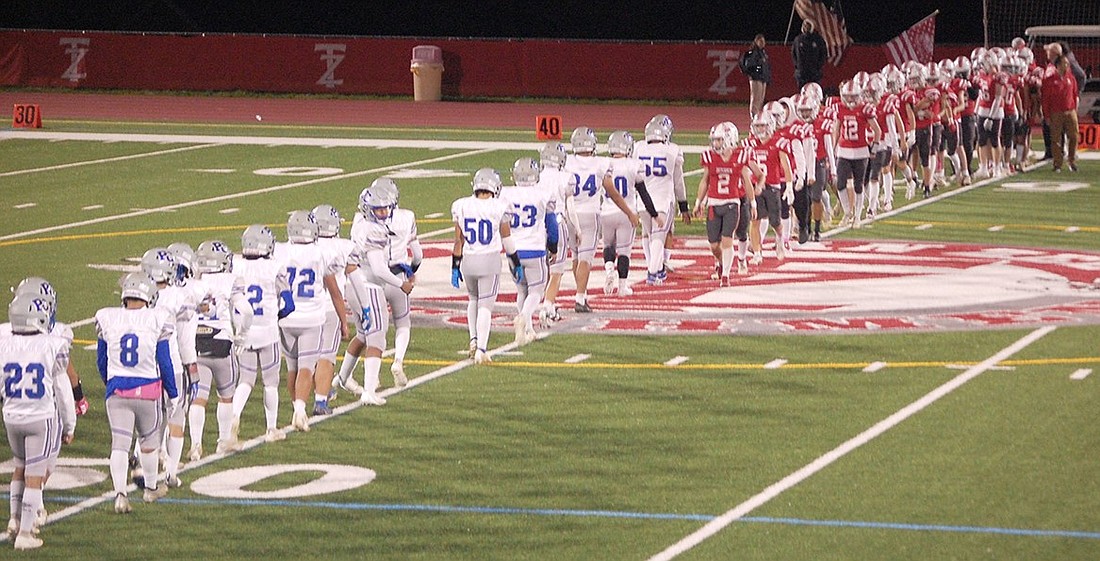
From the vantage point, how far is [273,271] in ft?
44.6

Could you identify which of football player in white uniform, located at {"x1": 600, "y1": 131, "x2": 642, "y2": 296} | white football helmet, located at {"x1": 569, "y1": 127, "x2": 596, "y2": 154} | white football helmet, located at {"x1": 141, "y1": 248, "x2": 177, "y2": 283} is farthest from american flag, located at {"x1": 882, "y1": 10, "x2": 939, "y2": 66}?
white football helmet, located at {"x1": 141, "y1": 248, "x2": 177, "y2": 283}

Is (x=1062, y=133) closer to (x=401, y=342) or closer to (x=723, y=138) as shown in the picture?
(x=723, y=138)

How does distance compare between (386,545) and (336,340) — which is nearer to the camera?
(386,545)

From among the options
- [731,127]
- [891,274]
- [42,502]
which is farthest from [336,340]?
[891,274]

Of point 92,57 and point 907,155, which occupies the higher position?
point 92,57

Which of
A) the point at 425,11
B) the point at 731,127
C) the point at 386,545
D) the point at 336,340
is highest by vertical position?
the point at 425,11

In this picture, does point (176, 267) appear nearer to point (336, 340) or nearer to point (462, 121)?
point (336, 340)

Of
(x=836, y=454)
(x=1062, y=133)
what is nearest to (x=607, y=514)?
(x=836, y=454)

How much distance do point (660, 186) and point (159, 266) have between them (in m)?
9.07

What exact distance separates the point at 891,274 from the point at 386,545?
11.2m

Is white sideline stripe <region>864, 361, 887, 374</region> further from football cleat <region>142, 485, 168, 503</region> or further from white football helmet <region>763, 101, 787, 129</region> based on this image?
football cleat <region>142, 485, 168, 503</region>

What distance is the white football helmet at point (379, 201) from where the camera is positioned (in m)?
15.0

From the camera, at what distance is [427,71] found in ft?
154

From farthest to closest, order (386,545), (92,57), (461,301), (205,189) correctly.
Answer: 1. (92,57)
2. (205,189)
3. (461,301)
4. (386,545)
